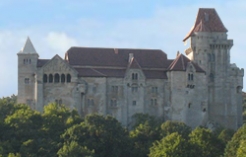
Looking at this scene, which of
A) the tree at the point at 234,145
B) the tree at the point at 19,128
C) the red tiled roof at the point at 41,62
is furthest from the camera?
the red tiled roof at the point at 41,62

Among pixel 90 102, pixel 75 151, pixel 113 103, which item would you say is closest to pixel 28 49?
pixel 90 102

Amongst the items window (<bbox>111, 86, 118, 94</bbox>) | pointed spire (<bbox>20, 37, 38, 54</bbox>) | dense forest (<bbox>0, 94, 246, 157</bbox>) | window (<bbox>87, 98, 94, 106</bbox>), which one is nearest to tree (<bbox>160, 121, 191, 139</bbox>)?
dense forest (<bbox>0, 94, 246, 157</bbox>)

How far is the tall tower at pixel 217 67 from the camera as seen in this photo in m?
151

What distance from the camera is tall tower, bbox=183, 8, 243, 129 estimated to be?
151000mm

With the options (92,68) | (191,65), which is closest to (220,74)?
(191,65)

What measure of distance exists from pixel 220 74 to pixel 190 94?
7.07 m

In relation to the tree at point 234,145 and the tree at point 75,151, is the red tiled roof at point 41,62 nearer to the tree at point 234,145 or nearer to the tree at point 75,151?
the tree at point 75,151

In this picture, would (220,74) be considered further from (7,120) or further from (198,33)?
(7,120)

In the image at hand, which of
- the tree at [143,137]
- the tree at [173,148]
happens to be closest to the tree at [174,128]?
the tree at [143,137]

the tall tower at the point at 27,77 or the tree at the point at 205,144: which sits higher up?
the tall tower at the point at 27,77

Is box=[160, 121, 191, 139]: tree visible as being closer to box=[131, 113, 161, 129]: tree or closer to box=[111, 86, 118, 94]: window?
box=[131, 113, 161, 129]: tree

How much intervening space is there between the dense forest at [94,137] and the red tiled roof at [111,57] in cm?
975

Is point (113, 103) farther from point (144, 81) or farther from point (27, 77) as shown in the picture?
point (27, 77)

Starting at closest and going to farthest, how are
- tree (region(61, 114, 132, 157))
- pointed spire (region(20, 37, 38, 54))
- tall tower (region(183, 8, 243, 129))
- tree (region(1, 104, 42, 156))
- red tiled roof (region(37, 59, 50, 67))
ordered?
tree (region(1, 104, 42, 156)), tree (region(61, 114, 132, 157)), red tiled roof (region(37, 59, 50, 67)), pointed spire (region(20, 37, 38, 54)), tall tower (region(183, 8, 243, 129))
